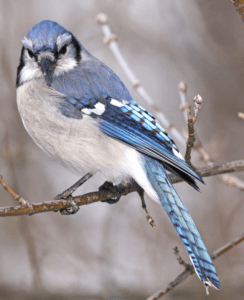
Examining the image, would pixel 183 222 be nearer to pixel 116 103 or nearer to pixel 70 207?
pixel 70 207

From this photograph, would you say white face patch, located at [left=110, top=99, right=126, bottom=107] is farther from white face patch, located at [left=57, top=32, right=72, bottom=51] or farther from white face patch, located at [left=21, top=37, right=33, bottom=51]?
white face patch, located at [left=21, top=37, right=33, bottom=51]

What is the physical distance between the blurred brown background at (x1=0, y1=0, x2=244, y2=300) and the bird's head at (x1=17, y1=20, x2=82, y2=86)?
27.1 inches

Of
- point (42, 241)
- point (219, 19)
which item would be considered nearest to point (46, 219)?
point (42, 241)

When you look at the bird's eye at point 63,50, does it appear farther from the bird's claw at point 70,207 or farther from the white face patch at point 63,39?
the bird's claw at point 70,207

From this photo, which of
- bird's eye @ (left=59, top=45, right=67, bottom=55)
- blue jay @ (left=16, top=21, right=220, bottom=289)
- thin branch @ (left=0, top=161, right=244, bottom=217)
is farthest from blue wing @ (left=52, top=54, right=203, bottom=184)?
thin branch @ (left=0, top=161, right=244, bottom=217)

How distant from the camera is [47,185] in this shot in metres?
3.40

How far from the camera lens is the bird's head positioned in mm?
2006

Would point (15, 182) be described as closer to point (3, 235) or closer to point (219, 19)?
point (3, 235)

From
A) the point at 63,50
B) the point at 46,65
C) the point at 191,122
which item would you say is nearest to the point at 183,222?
the point at 191,122

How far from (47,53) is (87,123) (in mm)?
437

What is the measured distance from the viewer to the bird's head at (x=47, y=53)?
6.58 feet

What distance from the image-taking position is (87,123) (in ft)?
6.61

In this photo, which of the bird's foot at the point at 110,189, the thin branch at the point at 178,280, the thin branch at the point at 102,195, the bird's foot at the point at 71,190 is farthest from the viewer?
the bird's foot at the point at 110,189

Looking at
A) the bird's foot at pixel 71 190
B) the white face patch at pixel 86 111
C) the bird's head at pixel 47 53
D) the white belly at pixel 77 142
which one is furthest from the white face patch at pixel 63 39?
the bird's foot at pixel 71 190
